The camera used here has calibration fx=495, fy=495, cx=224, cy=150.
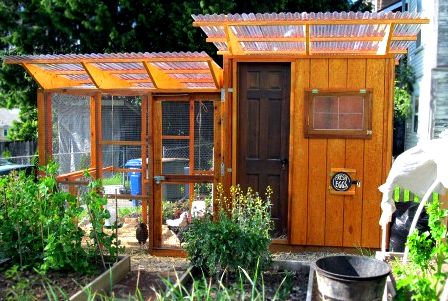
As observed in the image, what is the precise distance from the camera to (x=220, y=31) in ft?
18.9

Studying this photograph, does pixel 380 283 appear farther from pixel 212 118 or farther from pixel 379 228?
pixel 212 118

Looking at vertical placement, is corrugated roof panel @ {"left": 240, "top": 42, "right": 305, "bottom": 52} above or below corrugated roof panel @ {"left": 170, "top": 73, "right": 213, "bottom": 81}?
above

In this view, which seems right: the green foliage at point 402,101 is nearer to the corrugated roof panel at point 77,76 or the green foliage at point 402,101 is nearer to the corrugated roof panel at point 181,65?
the corrugated roof panel at point 181,65

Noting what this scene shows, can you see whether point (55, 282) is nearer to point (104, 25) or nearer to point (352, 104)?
point (352, 104)

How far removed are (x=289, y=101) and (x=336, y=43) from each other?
3.04 ft

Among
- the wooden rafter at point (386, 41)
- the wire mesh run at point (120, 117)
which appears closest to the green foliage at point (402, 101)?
the wooden rafter at point (386, 41)

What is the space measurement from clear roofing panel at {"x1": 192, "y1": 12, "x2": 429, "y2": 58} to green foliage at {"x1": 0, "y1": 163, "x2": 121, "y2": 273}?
228cm

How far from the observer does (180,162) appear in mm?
6582

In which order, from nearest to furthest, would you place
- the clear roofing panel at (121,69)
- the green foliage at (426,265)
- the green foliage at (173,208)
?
the green foliage at (426,265) → the clear roofing panel at (121,69) → the green foliage at (173,208)

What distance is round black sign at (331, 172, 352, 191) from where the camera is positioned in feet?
20.6

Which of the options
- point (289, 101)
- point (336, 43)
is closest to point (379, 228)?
point (289, 101)

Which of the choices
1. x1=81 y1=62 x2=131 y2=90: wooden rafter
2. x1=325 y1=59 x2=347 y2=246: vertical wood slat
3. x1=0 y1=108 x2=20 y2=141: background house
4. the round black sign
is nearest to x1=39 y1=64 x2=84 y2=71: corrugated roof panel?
x1=81 y1=62 x2=131 y2=90: wooden rafter

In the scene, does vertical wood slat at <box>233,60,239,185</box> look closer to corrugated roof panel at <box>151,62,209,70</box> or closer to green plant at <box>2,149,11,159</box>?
corrugated roof panel at <box>151,62,209,70</box>

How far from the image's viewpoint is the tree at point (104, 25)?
13.0 metres
